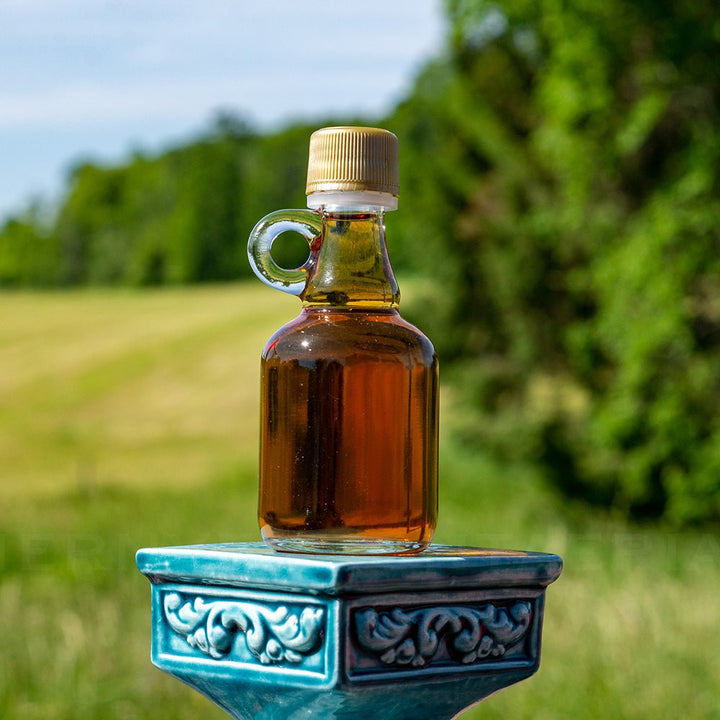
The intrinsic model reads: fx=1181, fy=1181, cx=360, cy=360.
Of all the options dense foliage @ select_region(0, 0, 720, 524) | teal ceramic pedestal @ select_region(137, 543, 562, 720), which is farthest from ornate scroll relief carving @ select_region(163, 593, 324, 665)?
dense foliage @ select_region(0, 0, 720, 524)

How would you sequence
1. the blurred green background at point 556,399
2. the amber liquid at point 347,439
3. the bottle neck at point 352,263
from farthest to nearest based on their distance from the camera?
1. the blurred green background at point 556,399
2. the bottle neck at point 352,263
3. the amber liquid at point 347,439

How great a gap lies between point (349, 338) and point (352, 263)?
0.49 feet

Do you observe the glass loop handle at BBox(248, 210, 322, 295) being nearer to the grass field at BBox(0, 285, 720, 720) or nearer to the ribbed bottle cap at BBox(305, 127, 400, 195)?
the ribbed bottle cap at BBox(305, 127, 400, 195)

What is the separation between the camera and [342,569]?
5.06 feet

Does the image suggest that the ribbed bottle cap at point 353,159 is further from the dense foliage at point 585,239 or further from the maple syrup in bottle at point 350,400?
the dense foliage at point 585,239

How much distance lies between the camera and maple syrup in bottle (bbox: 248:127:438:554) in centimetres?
171

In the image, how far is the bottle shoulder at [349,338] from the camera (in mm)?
1729

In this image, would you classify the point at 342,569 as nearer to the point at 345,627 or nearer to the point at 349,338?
the point at 345,627

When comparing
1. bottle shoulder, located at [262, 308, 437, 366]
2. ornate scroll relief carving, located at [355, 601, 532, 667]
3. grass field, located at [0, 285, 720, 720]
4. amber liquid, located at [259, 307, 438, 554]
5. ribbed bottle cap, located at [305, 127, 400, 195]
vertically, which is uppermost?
ribbed bottle cap, located at [305, 127, 400, 195]

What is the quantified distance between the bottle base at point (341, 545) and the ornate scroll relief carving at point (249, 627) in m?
0.12

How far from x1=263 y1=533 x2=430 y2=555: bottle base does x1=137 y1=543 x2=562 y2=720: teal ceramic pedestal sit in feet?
0.15

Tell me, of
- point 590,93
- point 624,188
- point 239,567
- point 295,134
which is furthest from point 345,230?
point 295,134

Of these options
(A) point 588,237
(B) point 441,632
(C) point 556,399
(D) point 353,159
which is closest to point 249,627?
(B) point 441,632

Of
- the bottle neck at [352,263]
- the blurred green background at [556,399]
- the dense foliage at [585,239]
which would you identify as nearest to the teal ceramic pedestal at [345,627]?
the bottle neck at [352,263]
